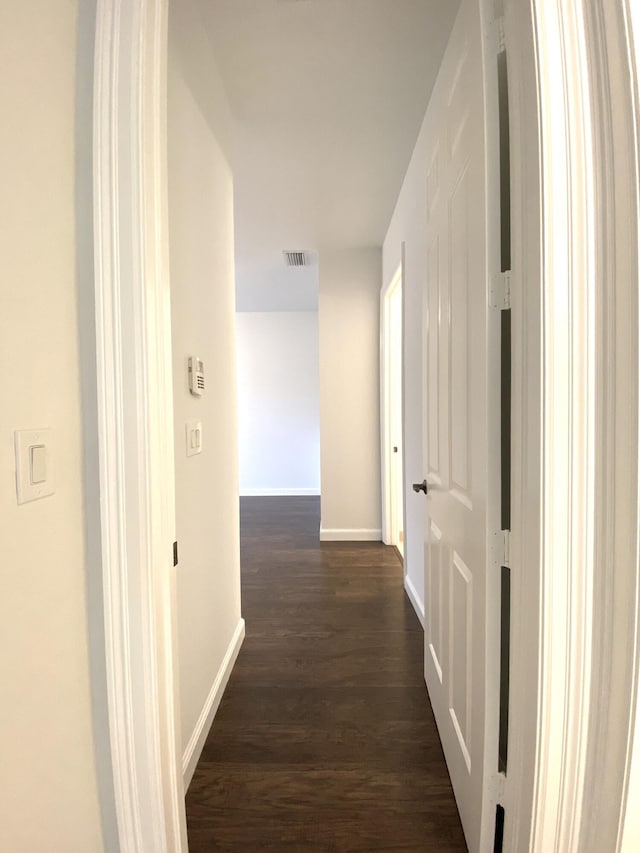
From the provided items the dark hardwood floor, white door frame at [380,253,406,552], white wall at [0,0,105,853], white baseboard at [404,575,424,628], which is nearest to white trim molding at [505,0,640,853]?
the dark hardwood floor

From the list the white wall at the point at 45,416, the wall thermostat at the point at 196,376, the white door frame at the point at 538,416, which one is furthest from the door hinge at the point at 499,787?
the wall thermostat at the point at 196,376

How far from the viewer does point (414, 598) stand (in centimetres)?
268

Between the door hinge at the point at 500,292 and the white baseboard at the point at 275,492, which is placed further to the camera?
the white baseboard at the point at 275,492

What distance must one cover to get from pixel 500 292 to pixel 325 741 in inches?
65.3

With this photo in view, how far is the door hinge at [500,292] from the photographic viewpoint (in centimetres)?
98

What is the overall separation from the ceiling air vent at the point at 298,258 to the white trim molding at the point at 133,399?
10.3 feet

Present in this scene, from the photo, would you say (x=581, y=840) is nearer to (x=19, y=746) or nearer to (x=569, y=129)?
(x=19, y=746)

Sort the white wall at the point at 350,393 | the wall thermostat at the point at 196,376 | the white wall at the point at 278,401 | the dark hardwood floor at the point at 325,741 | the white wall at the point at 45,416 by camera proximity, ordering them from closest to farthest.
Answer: the white wall at the point at 45,416 < the dark hardwood floor at the point at 325,741 < the wall thermostat at the point at 196,376 < the white wall at the point at 350,393 < the white wall at the point at 278,401

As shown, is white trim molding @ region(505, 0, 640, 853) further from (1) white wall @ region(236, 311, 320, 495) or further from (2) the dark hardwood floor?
(1) white wall @ region(236, 311, 320, 495)

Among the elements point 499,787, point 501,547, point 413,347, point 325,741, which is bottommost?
point 325,741

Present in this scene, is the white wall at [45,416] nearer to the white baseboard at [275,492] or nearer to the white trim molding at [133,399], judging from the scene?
the white trim molding at [133,399]

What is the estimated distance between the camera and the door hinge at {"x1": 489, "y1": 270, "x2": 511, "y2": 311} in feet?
3.23

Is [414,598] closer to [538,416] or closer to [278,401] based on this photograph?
[538,416]

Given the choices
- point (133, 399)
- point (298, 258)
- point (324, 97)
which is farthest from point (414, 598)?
point (298, 258)
